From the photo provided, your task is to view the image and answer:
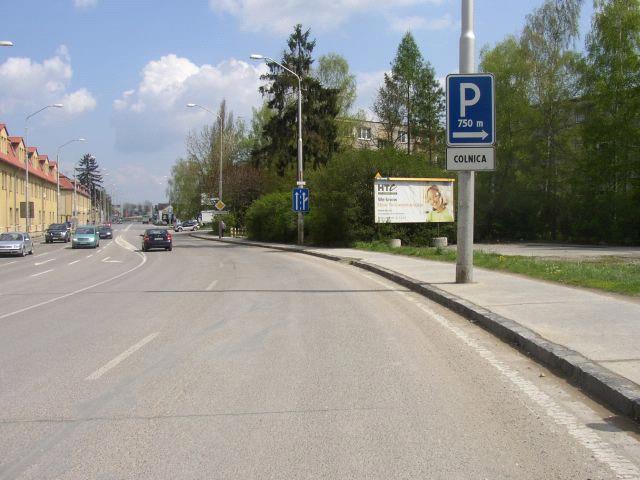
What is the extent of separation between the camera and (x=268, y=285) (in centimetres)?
1605

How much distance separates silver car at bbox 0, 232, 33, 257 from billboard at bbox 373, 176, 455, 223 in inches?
778

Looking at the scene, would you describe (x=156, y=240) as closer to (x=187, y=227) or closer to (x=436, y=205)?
(x=436, y=205)

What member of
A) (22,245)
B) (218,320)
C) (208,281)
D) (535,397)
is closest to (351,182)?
(208,281)

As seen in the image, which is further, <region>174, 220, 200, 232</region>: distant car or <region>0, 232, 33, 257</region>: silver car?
<region>174, 220, 200, 232</region>: distant car

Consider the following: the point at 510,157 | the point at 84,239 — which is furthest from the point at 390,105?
the point at 84,239

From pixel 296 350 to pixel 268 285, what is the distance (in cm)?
824

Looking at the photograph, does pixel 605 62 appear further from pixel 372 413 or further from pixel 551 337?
pixel 372 413

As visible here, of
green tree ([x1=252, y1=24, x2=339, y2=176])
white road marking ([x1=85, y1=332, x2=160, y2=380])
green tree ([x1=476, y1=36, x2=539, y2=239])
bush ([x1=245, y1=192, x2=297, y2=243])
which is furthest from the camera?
green tree ([x1=252, y1=24, x2=339, y2=176])

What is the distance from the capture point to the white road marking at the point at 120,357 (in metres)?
6.68

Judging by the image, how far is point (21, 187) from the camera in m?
71.1

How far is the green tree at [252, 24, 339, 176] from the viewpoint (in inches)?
1882

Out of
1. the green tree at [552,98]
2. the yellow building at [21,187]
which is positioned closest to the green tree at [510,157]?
the green tree at [552,98]

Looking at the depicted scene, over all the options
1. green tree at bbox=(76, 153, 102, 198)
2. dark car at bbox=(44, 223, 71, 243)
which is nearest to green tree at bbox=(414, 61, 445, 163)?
dark car at bbox=(44, 223, 71, 243)

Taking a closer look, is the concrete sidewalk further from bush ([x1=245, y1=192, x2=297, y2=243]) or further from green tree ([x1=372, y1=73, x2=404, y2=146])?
green tree ([x1=372, y1=73, x2=404, y2=146])
